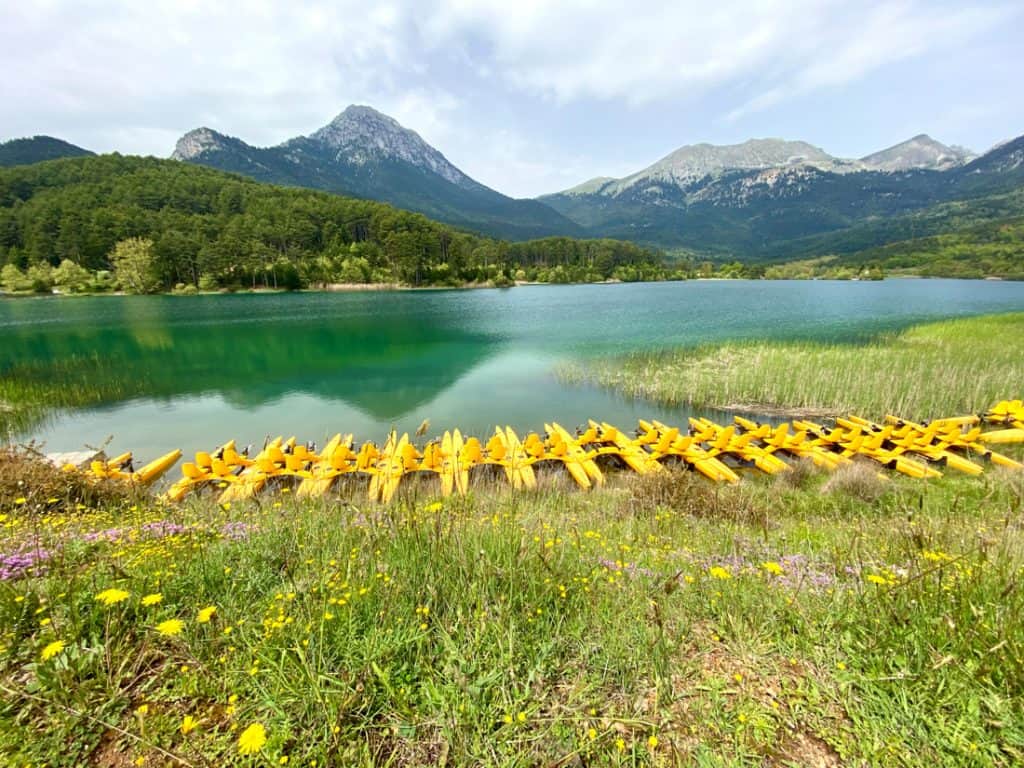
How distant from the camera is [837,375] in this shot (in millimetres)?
18031

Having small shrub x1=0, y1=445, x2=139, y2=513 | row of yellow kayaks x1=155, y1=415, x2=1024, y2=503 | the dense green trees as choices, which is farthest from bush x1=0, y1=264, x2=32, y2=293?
small shrub x1=0, y1=445, x2=139, y2=513

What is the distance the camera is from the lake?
16609 millimetres

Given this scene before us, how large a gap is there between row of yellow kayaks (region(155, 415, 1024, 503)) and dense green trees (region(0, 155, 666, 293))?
306 ft

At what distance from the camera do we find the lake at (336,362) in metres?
16.6

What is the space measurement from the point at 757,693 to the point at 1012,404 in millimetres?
18507

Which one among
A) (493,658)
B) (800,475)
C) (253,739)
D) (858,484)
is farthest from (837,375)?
(253,739)

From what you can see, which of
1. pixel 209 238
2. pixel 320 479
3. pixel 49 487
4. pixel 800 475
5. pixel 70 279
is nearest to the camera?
pixel 49 487

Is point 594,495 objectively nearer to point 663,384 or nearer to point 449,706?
point 449,706

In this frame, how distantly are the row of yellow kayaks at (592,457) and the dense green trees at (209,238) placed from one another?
9329cm

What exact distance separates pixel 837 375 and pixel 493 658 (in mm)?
21281

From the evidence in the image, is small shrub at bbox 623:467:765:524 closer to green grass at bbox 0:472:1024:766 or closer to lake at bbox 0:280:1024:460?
green grass at bbox 0:472:1024:766

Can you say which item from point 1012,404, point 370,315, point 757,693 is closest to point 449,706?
point 757,693

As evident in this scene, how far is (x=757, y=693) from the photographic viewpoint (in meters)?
2.47

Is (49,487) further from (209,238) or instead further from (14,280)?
(14,280)
